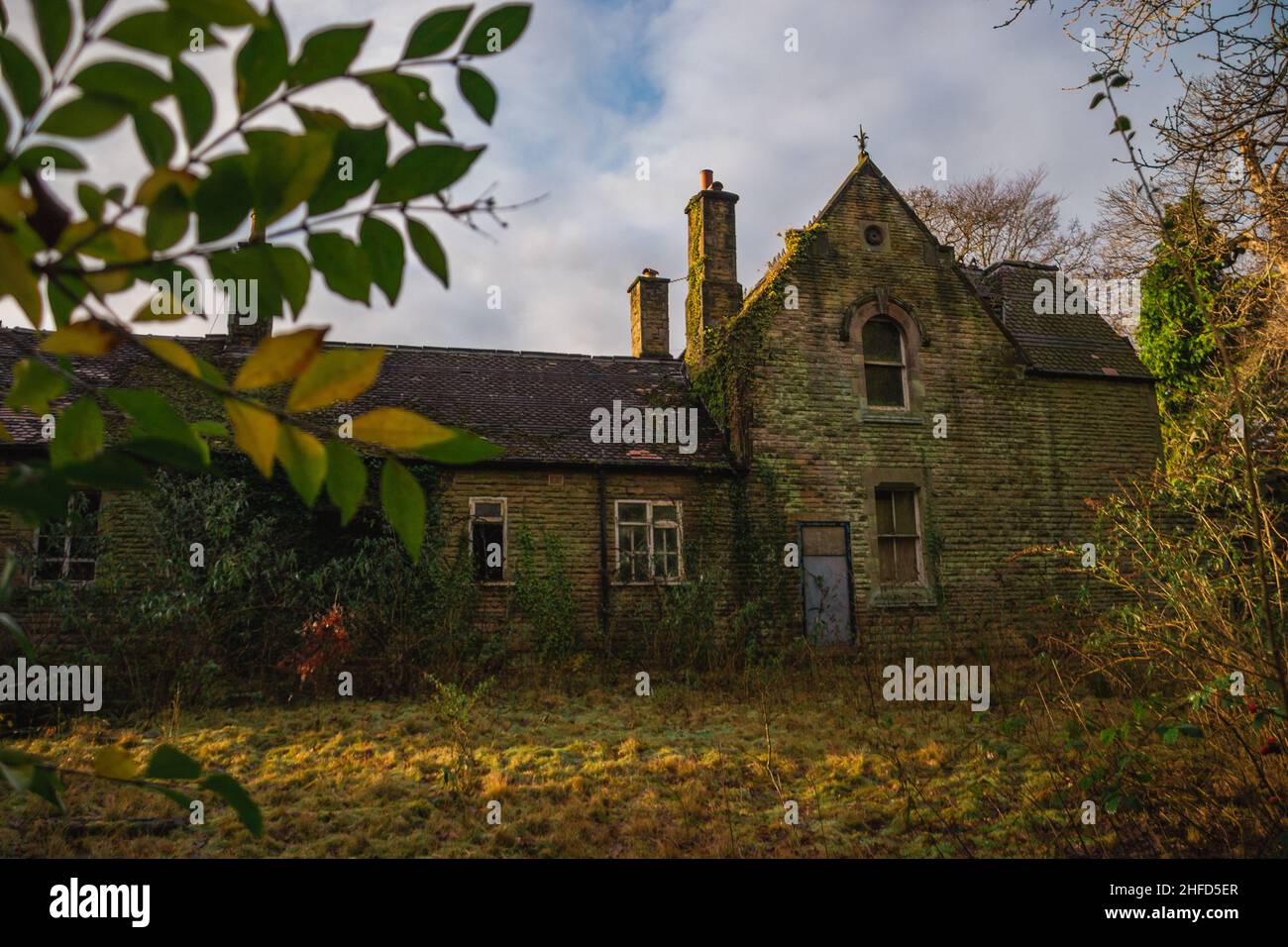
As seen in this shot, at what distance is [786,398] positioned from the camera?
1528 centimetres

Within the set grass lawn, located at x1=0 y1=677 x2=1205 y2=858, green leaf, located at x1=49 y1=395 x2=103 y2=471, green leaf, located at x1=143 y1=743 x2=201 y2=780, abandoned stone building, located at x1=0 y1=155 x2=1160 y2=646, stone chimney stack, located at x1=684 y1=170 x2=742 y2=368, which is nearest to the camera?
green leaf, located at x1=49 y1=395 x2=103 y2=471

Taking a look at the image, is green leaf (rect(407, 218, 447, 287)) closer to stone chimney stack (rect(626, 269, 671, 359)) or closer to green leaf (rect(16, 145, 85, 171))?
green leaf (rect(16, 145, 85, 171))

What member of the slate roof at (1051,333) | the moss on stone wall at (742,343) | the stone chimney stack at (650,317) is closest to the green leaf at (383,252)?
the moss on stone wall at (742,343)

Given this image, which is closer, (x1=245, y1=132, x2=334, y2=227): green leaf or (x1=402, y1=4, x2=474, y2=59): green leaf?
(x1=245, y1=132, x2=334, y2=227): green leaf

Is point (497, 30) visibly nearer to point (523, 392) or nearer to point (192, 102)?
point (192, 102)

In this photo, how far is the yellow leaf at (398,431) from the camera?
69cm

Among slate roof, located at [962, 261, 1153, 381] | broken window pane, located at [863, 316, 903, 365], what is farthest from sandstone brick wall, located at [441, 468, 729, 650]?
slate roof, located at [962, 261, 1153, 381]

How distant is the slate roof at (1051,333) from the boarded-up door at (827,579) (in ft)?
18.0

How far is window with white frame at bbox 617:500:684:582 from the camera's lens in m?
14.5

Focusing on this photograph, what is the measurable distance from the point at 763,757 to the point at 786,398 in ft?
28.5

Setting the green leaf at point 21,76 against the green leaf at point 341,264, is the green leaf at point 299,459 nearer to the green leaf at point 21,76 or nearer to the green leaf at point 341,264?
the green leaf at point 341,264

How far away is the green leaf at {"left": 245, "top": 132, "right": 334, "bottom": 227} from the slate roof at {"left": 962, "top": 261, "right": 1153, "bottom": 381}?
17684 mm

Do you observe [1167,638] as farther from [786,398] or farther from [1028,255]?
[1028,255]

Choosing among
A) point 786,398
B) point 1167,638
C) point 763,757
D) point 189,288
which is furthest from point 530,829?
point 786,398
